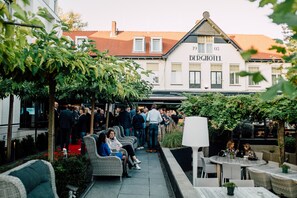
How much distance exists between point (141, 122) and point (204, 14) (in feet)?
51.9

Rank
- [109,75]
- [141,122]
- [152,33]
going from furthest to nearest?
[152,33], [141,122], [109,75]

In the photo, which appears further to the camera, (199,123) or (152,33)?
(152,33)

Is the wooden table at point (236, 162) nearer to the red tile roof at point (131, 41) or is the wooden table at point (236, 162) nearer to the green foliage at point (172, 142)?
the green foliage at point (172, 142)

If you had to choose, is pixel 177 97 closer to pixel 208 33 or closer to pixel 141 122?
pixel 208 33

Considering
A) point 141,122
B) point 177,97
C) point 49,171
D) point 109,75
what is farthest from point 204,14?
point 49,171

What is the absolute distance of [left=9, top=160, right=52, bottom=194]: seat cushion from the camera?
11.4 feet

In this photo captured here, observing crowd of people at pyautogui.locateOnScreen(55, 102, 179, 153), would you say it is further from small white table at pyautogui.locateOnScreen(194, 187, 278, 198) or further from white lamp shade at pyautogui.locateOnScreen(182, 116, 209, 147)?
small white table at pyautogui.locateOnScreen(194, 187, 278, 198)

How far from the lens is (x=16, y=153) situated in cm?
1106

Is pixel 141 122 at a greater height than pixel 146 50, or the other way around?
pixel 146 50

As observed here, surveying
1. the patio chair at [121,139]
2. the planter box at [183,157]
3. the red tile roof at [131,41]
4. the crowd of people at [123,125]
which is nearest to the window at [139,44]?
the red tile roof at [131,41]

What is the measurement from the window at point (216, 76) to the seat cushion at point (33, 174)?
23147 mm

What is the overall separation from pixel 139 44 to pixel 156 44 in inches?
62.8

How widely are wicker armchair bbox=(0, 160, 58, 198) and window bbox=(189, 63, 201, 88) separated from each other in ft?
74.2

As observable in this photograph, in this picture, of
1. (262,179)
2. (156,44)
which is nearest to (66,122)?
(262,179)
